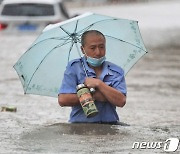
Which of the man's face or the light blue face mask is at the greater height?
the man's face

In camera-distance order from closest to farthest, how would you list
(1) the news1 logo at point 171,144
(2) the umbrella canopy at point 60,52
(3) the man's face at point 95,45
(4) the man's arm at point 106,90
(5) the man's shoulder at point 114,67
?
(1) the news1 logo at point 171,144
(4) the man's arm at point 106,90
(3) the man's face at point 95,45
(5) the man's shoulder at point 114,67
(2) the umbrella canopy at point 60,52

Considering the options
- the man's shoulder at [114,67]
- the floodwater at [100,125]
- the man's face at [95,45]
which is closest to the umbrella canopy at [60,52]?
the floodwater at [100,125]

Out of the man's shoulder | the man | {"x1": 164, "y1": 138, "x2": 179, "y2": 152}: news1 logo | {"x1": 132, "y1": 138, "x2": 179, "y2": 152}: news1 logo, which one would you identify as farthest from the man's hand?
{"x1": 164, "y1": 138, "x2": 179, "y2": 152}: news1 logo

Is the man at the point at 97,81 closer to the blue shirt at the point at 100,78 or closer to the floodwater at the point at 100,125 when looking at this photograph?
the blue shirt at the point at 100,78

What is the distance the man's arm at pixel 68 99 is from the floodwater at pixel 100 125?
0.34m

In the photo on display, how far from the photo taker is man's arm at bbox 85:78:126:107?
7.09 meters

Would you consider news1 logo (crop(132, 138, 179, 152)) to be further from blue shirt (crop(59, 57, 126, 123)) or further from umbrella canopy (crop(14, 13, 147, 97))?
umbrella canopy (crop(14, 13, 147, 97))

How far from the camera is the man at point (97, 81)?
7.14m

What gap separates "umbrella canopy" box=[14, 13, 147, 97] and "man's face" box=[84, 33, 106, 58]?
2.64 ft

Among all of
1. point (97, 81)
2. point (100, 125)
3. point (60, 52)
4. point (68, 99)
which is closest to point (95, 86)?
point (97, 81)

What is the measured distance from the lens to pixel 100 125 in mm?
7465

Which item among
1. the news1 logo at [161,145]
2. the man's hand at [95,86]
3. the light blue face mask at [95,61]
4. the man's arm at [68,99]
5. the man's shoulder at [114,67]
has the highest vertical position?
the light blue face mask at [95,61]

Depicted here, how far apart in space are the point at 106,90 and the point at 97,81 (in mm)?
128

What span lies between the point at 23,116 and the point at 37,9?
11445 mm
